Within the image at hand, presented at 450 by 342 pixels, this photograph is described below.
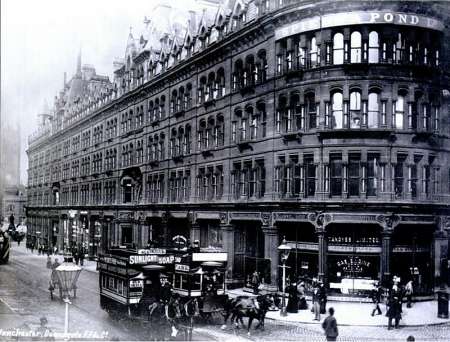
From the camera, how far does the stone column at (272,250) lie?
31375 mm

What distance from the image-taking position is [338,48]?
1161 inches

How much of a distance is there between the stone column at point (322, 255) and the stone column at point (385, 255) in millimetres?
2838

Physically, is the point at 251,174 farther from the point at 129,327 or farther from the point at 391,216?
the point at 129,327

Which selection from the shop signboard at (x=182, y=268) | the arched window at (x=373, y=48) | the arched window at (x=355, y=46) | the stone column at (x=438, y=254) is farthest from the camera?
the stone column at (x=438, y=254)

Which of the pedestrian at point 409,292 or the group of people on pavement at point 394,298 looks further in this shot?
the pedestrian at point 409,292

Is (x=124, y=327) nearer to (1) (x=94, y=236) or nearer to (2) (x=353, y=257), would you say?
(2) (x=353, y=257)

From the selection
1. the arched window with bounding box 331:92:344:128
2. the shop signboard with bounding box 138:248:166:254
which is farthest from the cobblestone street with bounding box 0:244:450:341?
the arched window with bounding box 331:92:344:128

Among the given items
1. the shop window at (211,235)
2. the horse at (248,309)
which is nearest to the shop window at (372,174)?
the horse at (248,309)

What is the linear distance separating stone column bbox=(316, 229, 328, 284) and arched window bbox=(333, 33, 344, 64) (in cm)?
900

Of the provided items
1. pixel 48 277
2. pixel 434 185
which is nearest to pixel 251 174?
pixel 434 185

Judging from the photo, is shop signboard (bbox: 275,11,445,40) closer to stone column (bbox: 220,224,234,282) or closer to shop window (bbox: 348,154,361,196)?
shop window (bbox: 348,154,361,196)

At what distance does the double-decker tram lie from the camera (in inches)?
816

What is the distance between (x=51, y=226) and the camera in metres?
75.6

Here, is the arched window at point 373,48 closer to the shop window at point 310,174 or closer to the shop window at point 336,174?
the shop window at point 336,174
